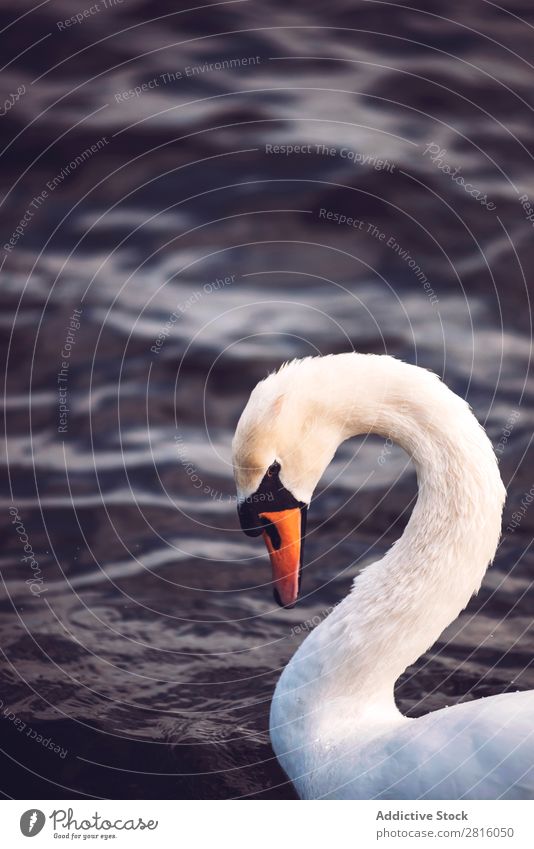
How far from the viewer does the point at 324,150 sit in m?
5.76

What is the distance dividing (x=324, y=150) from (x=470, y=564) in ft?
9.92

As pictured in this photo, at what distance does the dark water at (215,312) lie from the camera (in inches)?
159

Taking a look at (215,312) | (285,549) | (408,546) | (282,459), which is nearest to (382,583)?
(408,546)

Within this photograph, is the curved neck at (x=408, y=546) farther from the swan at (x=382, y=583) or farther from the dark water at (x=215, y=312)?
the dark water at (x=215, y=312)

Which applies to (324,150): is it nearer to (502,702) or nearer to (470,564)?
(470,564)

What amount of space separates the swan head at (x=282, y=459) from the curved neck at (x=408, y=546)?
0.07 metres

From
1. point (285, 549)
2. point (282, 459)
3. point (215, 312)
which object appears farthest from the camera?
point (215, 312)

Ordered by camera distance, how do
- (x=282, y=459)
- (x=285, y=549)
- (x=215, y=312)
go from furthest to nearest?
1. (x=215, y=312)
2. (x=285, y=549)
3. (x=282, y=459)

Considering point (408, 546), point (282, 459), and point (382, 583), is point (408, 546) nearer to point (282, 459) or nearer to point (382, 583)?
point (382, 583)

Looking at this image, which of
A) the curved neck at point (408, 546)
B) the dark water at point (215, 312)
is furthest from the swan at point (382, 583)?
the dark water at point (215, 312)

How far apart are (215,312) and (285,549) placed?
2.22 metres

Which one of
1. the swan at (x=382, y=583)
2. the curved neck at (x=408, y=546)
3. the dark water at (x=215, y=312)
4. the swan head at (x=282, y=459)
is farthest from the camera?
the dark water at (x=215, y=312)

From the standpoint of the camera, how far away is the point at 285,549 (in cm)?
338
